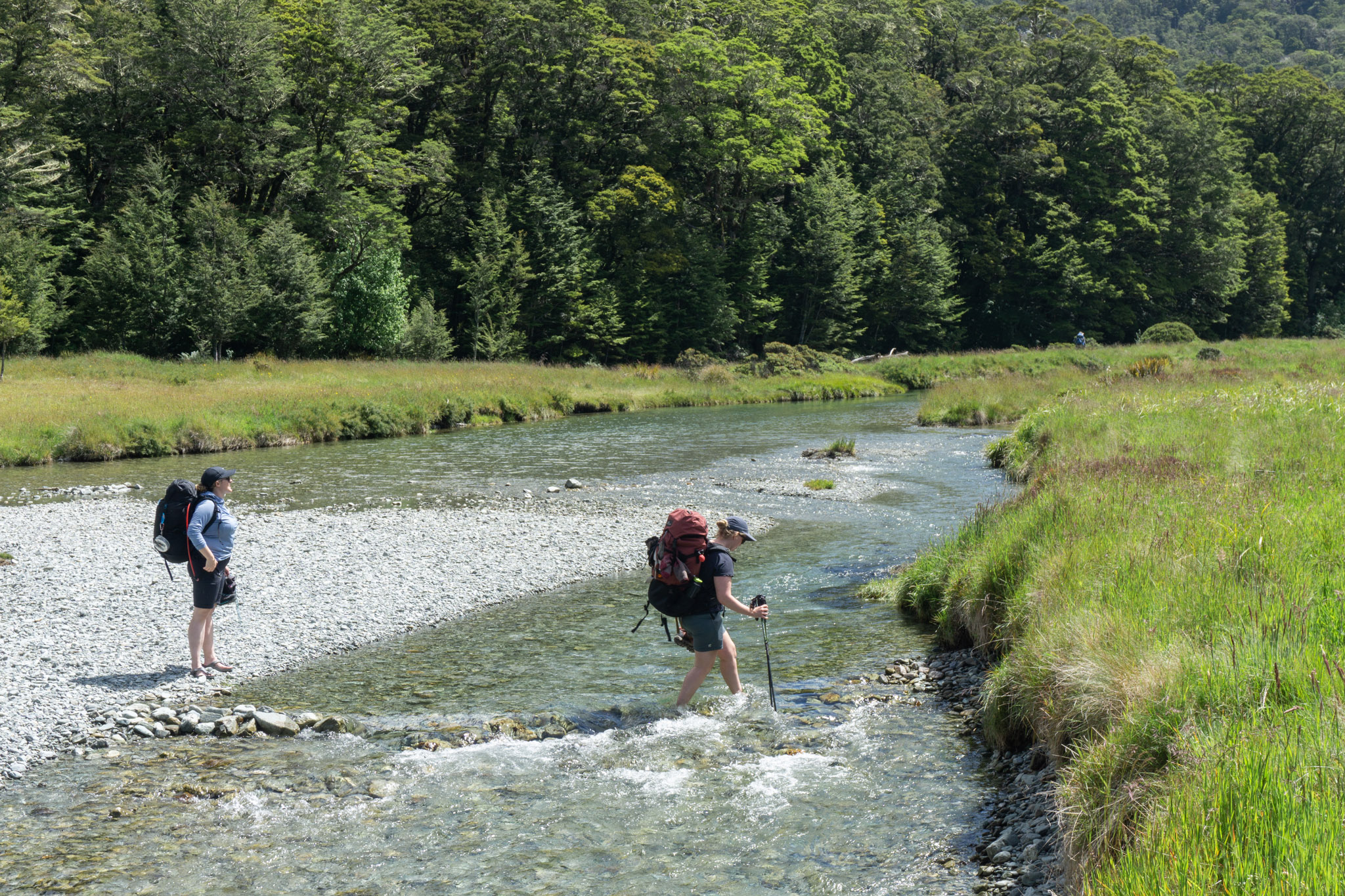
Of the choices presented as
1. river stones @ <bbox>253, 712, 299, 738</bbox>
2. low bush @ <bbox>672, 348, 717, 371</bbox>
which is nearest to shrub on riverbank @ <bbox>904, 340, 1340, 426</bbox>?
low bush @ <bbox>672, 348, 717, 371</bbox>

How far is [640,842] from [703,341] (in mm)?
62930

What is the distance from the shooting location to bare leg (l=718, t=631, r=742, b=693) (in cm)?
880

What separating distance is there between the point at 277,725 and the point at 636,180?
61.1 meters

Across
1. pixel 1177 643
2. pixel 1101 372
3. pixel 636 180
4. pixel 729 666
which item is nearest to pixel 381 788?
pixel 729 666

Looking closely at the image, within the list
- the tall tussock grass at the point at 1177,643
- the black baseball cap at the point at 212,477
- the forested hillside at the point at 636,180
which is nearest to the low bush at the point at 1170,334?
the forested hillside at the point at 636,180

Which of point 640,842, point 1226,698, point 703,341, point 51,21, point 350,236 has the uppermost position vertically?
point 51,21

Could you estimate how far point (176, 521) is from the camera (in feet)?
30.3

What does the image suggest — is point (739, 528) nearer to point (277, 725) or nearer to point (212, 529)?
point (277, 725)

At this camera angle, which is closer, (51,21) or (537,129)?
(51,21)

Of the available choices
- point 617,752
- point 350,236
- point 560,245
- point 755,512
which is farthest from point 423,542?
point 560,245

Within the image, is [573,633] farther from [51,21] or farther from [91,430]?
[51,21]

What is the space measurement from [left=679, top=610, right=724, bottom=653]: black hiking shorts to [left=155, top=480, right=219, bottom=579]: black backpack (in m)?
5.01

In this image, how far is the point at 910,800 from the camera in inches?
269

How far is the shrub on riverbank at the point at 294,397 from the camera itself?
2705 centimetres
